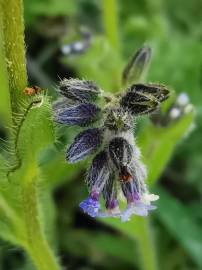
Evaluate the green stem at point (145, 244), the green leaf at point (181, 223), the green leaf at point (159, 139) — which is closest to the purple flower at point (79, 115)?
the green leaf at point (159, 139)

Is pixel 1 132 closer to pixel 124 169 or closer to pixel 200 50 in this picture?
pixel 200 50

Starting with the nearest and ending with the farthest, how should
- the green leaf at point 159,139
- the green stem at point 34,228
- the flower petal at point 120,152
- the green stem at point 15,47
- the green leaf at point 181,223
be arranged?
the green stem at point 15,47 → the flower petal at point 120,152 → the green stem at point 34,228 → the green leaf at point 159,139 → the green leaf at point 181,223

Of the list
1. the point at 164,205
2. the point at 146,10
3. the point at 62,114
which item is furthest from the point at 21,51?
the point at 146,10

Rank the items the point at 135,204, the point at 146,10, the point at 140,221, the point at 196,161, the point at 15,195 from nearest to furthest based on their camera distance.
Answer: the point at 135,204 → the point at 15,195 → the point at 140,221 → the point at 196,161 → the point at 146,10

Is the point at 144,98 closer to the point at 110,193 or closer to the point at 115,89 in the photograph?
the point at 110,193

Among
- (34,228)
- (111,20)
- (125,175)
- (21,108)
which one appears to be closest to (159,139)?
(111,20)

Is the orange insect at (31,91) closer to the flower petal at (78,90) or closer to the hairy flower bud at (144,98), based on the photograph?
the flower petal at (78,90)

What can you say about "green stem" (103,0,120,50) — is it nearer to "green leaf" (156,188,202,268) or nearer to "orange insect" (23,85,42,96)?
"green leaf" (156,188,202,268)

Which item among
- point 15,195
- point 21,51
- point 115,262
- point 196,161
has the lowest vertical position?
point 15,195
